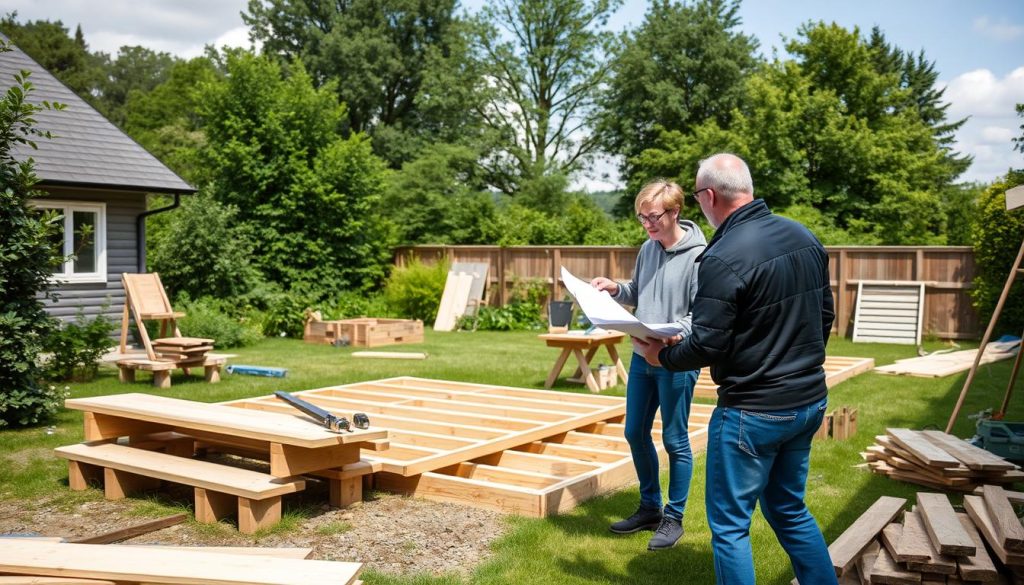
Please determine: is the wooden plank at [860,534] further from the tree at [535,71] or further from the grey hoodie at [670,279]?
the tree at [535,71]

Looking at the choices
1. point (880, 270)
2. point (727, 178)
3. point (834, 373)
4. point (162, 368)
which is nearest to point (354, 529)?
point (727, 178)

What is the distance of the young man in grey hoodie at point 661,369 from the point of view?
407cm

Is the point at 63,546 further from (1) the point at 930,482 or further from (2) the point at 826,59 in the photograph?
(2) the point at 826,59

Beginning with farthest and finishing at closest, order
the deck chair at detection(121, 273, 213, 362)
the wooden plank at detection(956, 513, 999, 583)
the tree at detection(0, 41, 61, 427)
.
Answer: the deck chair at detection(121, 273, 213, 362) → the tree at detection(0, 41, 61, 427) → the wooden plank at detection(956, 513, 999, 583)

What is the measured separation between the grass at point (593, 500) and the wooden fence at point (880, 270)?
2.16 meters

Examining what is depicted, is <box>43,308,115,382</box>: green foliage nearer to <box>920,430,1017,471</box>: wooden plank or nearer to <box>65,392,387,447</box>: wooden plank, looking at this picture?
<box>65,392,387,447</box>: wooden plank

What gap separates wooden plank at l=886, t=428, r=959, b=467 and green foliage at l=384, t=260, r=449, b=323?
12.3 m

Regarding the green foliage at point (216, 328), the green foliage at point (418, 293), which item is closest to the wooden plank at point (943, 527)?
the green foliage at point (216, 328)

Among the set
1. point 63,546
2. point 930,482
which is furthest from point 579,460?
point 63,546

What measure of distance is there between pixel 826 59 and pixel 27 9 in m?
36.3

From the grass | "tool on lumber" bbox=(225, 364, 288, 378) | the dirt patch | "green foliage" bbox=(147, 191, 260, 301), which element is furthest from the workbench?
"green foliage" bbox=(147, 191, 260, 301)

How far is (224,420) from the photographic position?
187 inches

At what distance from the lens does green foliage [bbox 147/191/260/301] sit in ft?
49.5

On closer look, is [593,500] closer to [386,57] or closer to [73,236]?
[73,236]
